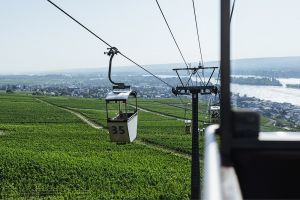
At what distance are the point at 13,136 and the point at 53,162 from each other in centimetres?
1700

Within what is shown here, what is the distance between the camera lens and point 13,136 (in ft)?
171

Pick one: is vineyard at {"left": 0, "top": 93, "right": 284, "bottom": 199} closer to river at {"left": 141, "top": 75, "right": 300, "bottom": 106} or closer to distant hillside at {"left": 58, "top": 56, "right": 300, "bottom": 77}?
distant hillside at {"left": 58, "top": 56, "right": 300, "bottom": 77}

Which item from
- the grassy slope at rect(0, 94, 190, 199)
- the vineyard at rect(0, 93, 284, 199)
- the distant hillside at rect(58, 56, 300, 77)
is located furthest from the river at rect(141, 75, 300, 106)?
the vineyard at rect(0, 93, 284, 199)

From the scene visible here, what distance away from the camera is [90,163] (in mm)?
37188

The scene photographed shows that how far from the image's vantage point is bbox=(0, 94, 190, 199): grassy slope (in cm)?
2914

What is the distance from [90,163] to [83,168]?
182 centimetres

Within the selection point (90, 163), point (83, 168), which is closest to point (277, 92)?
point (83, 168)

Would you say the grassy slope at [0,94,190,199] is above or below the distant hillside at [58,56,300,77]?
below

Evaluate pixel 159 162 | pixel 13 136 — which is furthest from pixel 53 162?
pixel 13 136

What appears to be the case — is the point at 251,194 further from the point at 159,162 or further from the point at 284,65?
the point at 159,162

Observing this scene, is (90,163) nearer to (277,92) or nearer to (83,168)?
(83,168)

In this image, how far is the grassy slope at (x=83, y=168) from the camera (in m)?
Result: 29.1

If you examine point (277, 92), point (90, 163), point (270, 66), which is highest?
point (270, 66)

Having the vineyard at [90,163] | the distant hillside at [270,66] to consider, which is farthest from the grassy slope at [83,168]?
the distant hillside at [270,66]
